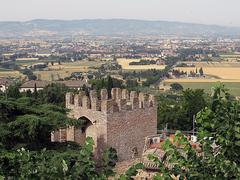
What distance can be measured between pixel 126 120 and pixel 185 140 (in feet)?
43.5

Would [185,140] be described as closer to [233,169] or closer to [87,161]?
[233,169]

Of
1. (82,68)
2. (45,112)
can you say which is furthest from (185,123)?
(82,68)

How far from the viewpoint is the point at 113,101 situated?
62.4 ft

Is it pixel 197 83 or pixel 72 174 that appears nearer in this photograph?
pixel 72 174

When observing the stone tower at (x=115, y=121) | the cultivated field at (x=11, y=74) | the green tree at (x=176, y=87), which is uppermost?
the stone tower at (x=115, y=121)

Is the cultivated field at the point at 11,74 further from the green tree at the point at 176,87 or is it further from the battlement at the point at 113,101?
the battlement at the point at 113,101

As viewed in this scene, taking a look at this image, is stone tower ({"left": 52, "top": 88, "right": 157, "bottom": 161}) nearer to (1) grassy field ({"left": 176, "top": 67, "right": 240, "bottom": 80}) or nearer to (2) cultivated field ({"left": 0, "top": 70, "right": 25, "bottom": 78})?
(1) grassy field ({"left": 176, "top": 67, "right": 240, "bottom": 80})

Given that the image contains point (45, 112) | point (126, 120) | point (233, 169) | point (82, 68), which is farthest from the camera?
point (82, 68)

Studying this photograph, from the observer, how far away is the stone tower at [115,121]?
19.0m

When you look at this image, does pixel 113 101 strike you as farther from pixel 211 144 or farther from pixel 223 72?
pixel 223 72

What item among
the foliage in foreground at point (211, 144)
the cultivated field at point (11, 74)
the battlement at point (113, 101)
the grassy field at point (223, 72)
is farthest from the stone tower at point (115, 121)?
the cultivated field at point (11, 74)

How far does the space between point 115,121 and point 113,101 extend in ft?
2.48

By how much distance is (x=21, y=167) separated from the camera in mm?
7387

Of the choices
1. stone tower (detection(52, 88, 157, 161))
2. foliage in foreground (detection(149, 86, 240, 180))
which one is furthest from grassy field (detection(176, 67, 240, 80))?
foliage in foreground (detection(149, 86, 240, 180))
